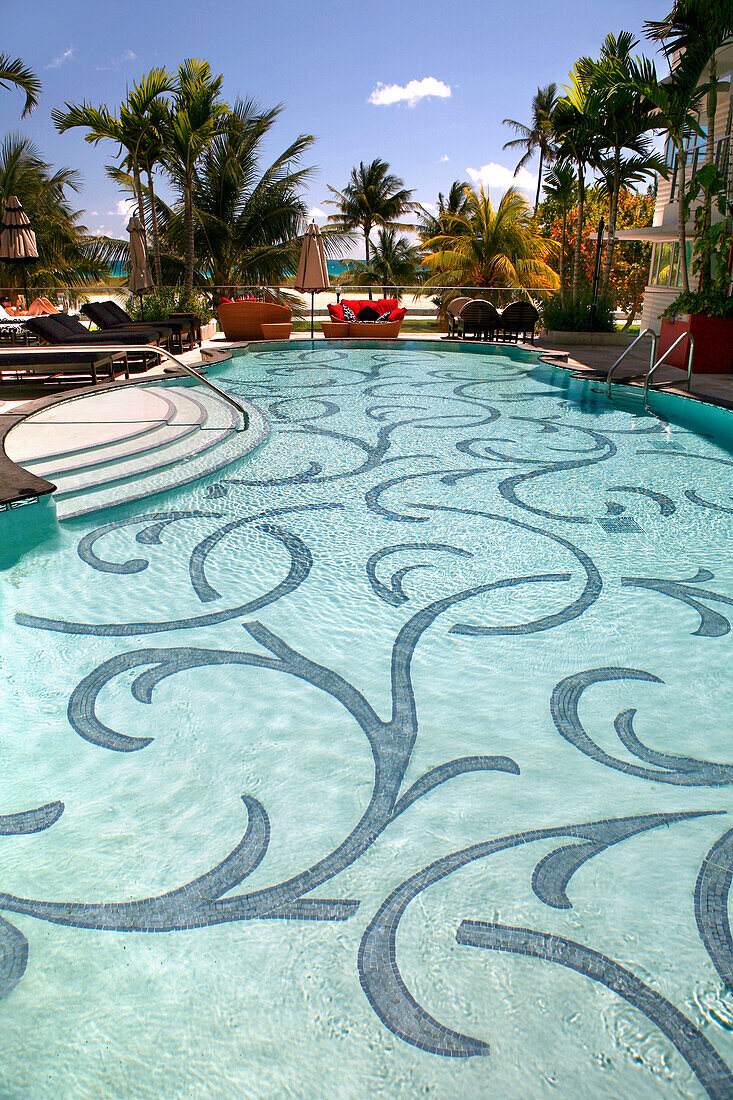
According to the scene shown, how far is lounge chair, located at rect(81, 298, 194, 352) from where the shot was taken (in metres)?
11.1

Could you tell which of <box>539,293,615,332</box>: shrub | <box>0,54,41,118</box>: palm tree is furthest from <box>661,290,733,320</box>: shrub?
<box>0,54,41,118</box>: palm tree

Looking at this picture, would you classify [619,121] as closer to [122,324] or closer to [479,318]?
[479,318]

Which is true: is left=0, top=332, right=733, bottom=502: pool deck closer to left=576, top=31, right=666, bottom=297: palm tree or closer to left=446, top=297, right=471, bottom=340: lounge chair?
left=446, top=297, right=471, bottom=340: lounge chair

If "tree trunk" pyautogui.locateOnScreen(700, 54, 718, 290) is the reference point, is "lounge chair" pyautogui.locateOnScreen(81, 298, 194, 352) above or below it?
below

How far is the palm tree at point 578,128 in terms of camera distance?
44.7 ft

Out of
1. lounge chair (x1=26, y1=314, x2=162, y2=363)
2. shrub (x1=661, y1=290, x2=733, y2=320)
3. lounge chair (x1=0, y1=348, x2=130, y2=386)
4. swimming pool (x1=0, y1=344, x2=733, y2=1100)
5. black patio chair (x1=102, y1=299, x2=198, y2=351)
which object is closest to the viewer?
swimming pool (x1=0, y1=344, x2=733, y2=1100)

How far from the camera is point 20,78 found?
538 inches

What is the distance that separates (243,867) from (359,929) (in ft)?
1.14

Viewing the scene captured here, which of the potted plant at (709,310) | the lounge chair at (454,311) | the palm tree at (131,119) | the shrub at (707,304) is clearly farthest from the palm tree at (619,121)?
the palm tree at (131,119)

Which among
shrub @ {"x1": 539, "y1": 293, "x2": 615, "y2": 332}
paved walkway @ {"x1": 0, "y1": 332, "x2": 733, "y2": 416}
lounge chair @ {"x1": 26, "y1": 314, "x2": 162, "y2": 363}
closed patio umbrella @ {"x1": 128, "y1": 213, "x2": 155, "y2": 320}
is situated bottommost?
paved walkway @ {"x1": 0, "y1": 332, "x2": 733, "y2": 416}

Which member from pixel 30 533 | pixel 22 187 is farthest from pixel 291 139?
pixel 30 533

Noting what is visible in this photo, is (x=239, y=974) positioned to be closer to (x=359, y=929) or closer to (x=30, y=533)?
(x=359, y=929)

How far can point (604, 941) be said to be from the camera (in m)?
1.59

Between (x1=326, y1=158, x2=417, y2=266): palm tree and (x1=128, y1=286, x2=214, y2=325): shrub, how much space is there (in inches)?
768
